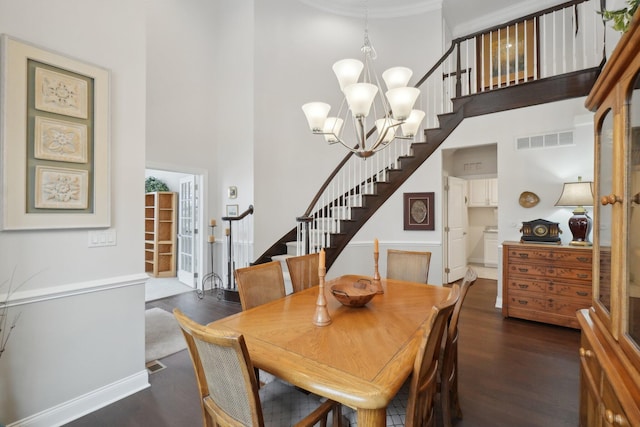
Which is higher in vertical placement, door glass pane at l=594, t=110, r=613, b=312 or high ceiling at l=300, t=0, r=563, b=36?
high ceiling at l=300, t=0, r=563, b=36

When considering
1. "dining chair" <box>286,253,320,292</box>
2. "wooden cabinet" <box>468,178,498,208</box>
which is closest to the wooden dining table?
"dining chair" <box>286,253,320,292</box>

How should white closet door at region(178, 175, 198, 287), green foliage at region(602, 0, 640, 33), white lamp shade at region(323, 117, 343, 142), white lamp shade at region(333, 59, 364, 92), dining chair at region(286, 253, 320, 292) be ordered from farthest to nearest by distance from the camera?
white closet door at region(178, 175, 198, 287)
white lamp shade at region(323, 117, 343, 142)
dining chair at region(286, 253, 320, 292)
white lamp shade at region(333, 59, 364, 92)
green foliage at region(602, 0, 640, 33)

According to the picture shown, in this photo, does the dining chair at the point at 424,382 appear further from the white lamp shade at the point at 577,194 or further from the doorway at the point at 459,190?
the doorway at the point at 459,190

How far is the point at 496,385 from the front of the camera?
2.27m

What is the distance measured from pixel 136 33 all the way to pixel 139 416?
284cm

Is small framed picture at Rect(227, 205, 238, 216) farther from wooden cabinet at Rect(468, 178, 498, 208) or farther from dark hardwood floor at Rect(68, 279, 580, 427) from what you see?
wooden cabinet at Rect(468, 178, 498, 208)

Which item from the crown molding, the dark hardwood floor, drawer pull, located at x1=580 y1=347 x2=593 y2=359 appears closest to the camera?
drawer pull, located at x1=580 y1=347 x2=593 y2=359

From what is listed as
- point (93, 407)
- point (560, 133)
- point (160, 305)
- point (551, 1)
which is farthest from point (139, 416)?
point (551, 1)

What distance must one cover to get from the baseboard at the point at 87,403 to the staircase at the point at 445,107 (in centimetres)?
234

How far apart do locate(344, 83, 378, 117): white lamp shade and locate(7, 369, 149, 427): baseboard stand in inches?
105

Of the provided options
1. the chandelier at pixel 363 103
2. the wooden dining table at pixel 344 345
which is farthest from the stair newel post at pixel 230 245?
the wooden dining table at pixel 344 345

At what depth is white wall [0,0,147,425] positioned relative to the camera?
5.71 ft

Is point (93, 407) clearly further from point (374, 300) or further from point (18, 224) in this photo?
point (374, 300)

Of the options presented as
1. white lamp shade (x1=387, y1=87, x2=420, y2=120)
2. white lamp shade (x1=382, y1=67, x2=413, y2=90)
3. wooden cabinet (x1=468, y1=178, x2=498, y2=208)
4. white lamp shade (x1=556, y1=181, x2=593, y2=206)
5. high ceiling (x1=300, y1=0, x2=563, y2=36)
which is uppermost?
high ceiling (x1=300, y1=0, x2=563, y2=36)
